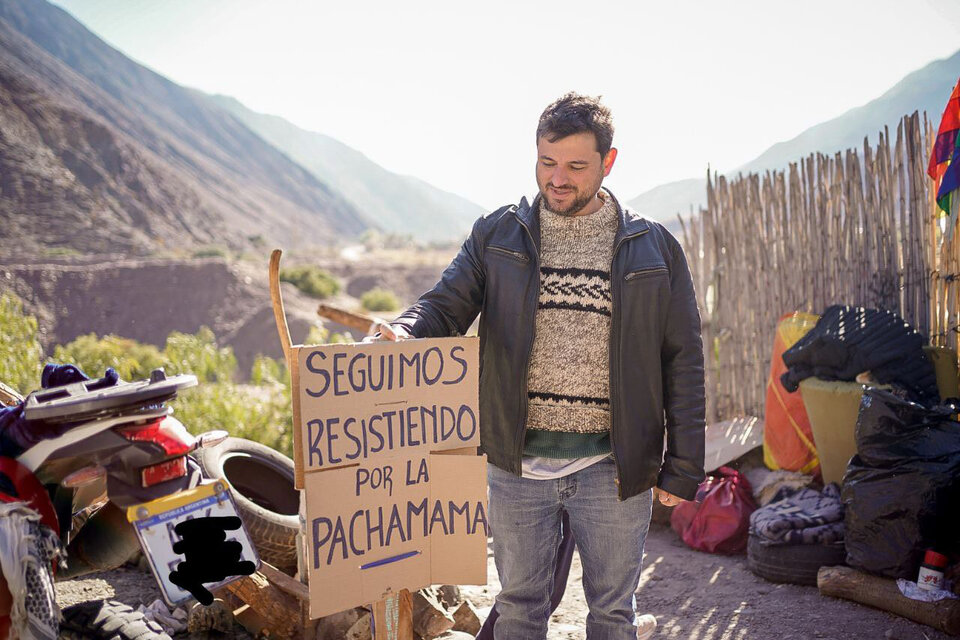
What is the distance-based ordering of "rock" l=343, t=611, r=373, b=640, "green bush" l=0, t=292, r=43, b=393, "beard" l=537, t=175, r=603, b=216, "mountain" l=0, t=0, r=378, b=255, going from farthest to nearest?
"mountain" l=0, t=0, r=378, b=255 → "green bush" l=0, t=292, r=43, b=393 → "rock" l=343, t=611, r=373, b=640 → "beard" l=537, t=175, r=603, b=216

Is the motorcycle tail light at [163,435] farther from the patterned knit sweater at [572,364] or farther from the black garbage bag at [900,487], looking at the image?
the black garbage bag at [900,487]

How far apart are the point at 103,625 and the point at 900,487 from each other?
342 cm

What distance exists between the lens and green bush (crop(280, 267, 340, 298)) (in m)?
23.3

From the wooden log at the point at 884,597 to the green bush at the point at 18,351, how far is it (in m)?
5.55

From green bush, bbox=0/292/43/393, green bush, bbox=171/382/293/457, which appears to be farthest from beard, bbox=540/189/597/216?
green bush, bbox=0/292/43/393

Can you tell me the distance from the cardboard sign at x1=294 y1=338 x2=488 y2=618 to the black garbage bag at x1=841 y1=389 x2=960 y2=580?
243 centimetres

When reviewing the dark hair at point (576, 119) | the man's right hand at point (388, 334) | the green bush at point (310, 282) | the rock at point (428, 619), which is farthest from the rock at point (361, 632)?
the green bush at point (310, 282)

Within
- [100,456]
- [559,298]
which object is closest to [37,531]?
[100,456]

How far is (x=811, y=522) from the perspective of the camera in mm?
3969

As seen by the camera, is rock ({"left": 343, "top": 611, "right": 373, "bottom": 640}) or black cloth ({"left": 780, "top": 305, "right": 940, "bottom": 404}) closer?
rock ({"left": 343, "top": 611, "right": 373, "bottom": 640})

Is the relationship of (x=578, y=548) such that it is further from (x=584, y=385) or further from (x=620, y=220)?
(x=620, y=220)

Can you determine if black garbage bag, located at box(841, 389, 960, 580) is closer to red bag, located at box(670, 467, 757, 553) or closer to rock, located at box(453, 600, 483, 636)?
red bag, located at box(670, 467, 757, 553)

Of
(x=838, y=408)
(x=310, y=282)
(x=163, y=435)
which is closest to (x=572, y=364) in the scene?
(x=163, y=435)

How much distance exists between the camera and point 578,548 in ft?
7.36
